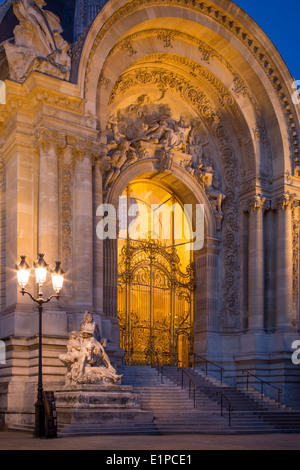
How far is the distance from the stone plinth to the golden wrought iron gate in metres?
6.74

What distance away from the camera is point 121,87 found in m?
23.4

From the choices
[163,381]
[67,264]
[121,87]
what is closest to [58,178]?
[67,264]

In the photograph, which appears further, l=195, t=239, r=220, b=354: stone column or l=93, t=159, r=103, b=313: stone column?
l=195, t=239, r=220, b=354: stone column

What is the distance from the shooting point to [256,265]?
950 inches

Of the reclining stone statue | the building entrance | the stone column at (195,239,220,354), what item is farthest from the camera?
the stone column at (195,239,220,354)

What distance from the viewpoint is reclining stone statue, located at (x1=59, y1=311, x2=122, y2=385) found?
1630cm

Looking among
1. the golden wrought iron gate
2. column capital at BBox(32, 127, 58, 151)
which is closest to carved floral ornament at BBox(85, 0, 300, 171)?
column capital at BBox(32, 127, 58, 151)

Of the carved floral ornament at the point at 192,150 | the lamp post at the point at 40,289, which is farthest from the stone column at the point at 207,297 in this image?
the lamp post at the point at 40,289

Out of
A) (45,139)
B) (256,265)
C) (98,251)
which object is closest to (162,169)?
(256,265)

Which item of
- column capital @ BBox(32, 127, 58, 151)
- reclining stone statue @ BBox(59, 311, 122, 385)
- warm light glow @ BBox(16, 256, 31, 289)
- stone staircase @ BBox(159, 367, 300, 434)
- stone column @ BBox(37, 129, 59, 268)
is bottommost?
stone staircase @ BBox(159, 367, 300, 434)

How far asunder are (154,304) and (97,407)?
918 centimetres

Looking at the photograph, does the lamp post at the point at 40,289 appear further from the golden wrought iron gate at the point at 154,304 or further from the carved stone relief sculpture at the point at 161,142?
the golden wrought iron gate at the point at 154,304

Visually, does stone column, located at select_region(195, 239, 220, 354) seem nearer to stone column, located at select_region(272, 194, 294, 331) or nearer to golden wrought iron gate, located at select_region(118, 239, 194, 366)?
golden wrought iron gate, located at select_region(118, 239, 194, 366)
